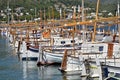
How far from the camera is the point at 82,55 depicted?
49.5 meters

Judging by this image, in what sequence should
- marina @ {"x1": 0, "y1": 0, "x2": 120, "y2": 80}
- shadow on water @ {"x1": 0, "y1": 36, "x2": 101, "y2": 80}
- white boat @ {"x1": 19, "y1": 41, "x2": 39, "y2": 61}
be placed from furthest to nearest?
white boat @ {"x1": 19, "y1": 41, "x2": 39, "y2": 61}
shadow on water @ {"x1": 0, "y1": 36, "x2": 101, "y2": 80}
marina @ {"x1": 0, "y1": 0, "x2": 120, "y2": 80}

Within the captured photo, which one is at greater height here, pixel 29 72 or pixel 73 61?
pixel 73 61

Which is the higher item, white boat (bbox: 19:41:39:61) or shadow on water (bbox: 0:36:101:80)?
white boat (bbox: 19:41:39:61)

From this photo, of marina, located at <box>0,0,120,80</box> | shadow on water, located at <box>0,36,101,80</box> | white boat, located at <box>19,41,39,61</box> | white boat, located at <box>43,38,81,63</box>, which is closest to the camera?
marina, located at <box>0,0,120,80</box>

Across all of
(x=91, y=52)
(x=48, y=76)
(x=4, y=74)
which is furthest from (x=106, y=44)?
(x=4, y=74)

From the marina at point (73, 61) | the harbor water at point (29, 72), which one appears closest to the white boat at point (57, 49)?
the marina at point (73, 61)

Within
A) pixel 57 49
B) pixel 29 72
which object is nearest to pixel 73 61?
pixel 29 72

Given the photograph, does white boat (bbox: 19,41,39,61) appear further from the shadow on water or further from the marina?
the shadow on water

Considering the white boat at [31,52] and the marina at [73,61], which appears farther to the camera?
the white boat at [31,52]

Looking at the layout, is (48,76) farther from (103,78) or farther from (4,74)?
(103,78)

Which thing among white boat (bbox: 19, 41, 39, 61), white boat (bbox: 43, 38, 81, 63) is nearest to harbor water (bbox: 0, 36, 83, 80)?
white boat (bbox: 43, 38, 81, 63)

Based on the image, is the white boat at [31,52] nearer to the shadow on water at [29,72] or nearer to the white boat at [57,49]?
the shadow on water at [29,72]

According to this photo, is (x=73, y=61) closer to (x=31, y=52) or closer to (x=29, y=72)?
(x=29, y=72)

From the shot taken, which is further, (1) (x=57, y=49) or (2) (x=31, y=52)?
(2) (x=31, y=52)
